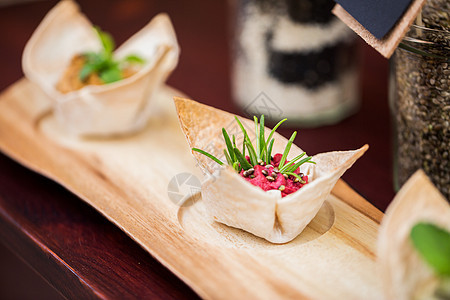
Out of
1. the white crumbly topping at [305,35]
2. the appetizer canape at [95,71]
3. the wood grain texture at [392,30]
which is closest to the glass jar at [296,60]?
the white crumbly topping at [305,35]

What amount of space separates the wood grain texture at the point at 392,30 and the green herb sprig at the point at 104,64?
1.41 ft

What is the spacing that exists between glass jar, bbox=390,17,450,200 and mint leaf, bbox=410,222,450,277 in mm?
225

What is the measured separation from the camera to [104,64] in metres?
0.95

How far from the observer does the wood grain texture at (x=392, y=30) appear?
59 centimetres

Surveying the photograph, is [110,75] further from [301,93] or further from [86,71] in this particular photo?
[301,93]

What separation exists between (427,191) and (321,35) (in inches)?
18.5

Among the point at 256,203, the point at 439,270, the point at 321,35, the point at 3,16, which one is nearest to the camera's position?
the point at 439,270

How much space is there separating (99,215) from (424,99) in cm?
45

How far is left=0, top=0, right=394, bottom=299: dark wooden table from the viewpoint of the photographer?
0.66 m

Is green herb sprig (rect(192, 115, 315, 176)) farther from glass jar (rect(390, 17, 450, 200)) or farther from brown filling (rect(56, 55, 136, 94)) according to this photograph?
brown filling (rect(56, 55, 136, 94))

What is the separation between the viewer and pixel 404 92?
2.36 feet

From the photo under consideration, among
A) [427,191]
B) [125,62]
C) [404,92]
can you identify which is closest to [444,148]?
[404,92]

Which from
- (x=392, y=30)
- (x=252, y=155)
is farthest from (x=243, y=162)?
(x=392, y=30)

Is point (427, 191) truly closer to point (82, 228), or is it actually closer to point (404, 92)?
point (404, 92)
